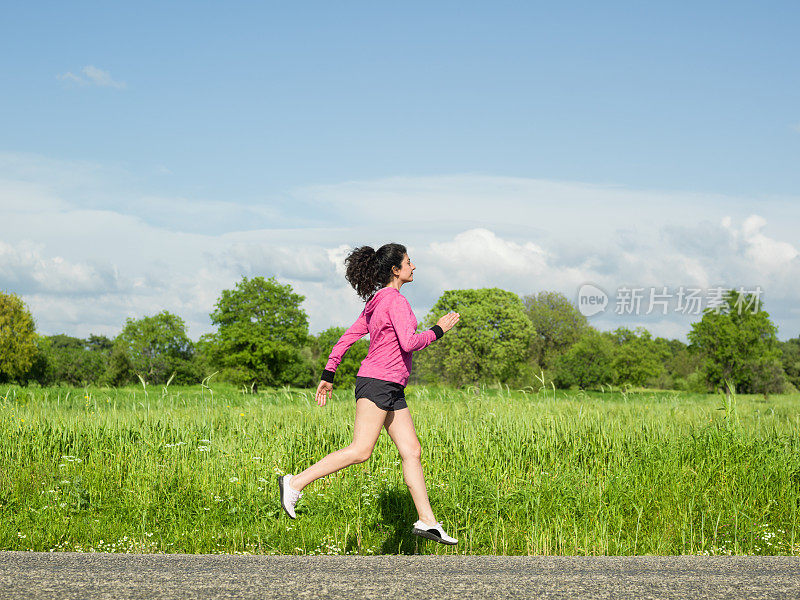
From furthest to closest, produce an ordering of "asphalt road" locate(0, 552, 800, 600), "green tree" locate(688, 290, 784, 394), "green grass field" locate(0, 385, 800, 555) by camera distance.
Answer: "green tree" locate(688, 290, 784, 394) → "green grass field" locate(0, 385, 800, 555) → "asphalt road" locate(0, 552, 800, 600)

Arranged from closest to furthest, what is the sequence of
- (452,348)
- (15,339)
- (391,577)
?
(391,577)
(452,348)
(15,339)

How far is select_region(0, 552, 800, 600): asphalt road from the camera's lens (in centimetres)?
354

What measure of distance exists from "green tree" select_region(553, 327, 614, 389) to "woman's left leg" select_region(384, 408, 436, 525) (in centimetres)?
5073

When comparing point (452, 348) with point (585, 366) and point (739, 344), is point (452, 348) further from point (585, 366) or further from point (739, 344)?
point (739, 344)

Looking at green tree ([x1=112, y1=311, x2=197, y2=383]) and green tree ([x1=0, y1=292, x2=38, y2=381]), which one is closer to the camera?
green tree ([x1=0, y1=292, x2=38, y2=381])

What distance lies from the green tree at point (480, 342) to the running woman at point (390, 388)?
3979cm

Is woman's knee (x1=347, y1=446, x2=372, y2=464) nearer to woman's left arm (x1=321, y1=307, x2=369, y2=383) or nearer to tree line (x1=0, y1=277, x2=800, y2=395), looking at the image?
woman's left arm (x1=321, y1=307, x2=369, y2=383)

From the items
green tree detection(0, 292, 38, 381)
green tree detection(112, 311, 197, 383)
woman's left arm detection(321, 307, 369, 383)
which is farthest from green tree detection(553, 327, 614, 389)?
woman's left arm detection(321, 307, 369, 383)

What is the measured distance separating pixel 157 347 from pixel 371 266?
60399mm

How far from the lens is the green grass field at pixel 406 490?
214 inches

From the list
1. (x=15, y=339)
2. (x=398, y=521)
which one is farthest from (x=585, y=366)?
(x=398, y=521)

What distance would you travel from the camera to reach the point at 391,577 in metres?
3.83

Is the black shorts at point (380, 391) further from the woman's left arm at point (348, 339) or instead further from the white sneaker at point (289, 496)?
the white sneaker at point (289, 496)

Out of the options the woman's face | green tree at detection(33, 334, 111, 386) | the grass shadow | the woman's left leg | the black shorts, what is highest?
the woman's face
